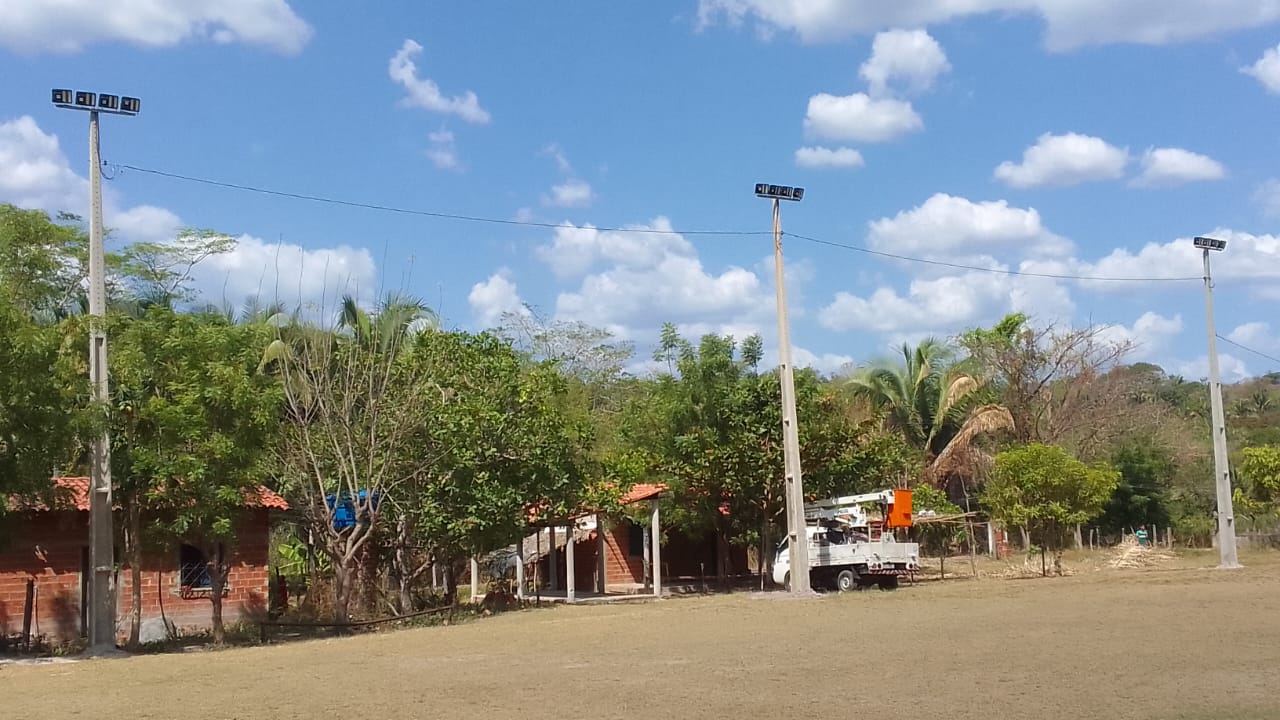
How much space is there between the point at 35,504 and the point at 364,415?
6312 mm

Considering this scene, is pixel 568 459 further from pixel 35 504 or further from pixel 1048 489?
pixel 1048 489

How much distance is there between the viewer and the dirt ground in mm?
11062

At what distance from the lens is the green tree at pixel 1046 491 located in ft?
104

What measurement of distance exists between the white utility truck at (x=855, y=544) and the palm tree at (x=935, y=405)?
14.1 meters

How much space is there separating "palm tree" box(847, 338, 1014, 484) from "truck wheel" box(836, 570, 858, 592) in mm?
15379

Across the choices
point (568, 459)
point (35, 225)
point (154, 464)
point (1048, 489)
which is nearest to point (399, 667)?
point (154, 464)

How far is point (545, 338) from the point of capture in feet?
185

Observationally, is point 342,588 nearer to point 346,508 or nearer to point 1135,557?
point 346,508

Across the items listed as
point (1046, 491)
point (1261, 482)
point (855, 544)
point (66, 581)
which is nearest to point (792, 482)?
point (855, 544)

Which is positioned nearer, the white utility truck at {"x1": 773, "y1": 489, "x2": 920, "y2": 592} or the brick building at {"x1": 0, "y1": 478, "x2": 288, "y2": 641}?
the brick building at {"x1": 0, "y1": 478, "x2": 288, "y2": 641}

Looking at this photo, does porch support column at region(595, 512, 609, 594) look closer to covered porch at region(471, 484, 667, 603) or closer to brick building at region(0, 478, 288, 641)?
covered porch at region(471, 484, 667, 603)

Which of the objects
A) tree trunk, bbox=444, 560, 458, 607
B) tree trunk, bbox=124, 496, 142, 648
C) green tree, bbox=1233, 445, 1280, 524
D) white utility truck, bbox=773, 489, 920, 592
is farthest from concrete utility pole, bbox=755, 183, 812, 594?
green tree, bbox=1233, 445, 1280, 524

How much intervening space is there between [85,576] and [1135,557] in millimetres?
30883

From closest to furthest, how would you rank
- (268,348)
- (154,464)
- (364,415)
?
(154,464) < (364,415) < (268,348)
